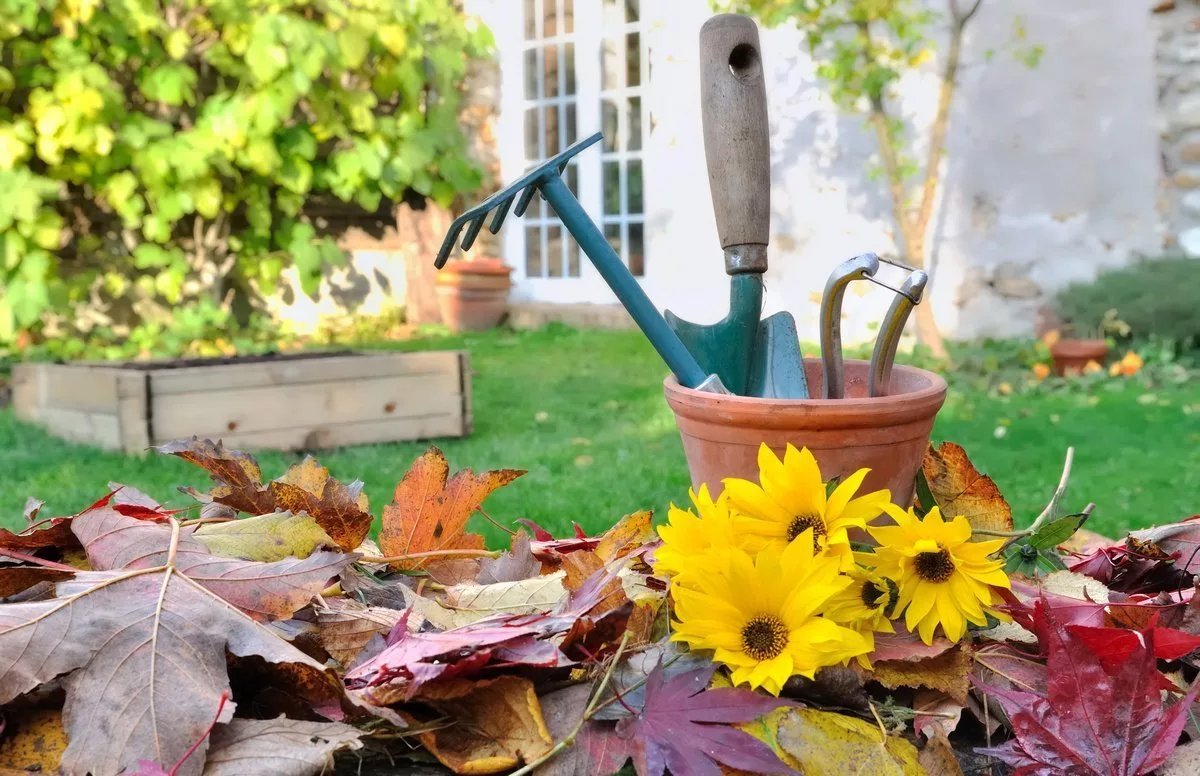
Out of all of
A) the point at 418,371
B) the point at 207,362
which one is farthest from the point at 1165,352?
the point at 207,362

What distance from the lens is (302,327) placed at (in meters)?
5.83

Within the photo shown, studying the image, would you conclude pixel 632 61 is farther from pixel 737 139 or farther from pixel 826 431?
pixel 826 431

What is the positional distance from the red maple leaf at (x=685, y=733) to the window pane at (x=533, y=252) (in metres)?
6.41

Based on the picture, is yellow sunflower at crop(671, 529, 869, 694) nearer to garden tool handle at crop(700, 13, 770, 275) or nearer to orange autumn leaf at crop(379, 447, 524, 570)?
orange autumn leaf at crop(379, 447, 524, 570)

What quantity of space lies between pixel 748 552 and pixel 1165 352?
4.42 metres

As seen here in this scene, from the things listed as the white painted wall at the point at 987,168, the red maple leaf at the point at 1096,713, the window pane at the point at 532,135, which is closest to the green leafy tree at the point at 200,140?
the window pane at the point at 532,135

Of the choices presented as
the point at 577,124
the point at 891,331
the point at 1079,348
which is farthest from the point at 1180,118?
the point at 891,331

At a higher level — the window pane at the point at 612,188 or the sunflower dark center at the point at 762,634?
the window pane at the point at 612,188

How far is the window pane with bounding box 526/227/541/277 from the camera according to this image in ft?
22.6

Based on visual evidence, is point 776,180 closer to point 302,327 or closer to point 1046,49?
point 1046,49

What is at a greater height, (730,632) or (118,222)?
(118,222)

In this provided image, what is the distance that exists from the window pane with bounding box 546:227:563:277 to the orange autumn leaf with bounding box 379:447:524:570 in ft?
19.8

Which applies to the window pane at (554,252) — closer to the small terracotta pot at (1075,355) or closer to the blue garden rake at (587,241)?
the small terracotta pot at (1075,355)

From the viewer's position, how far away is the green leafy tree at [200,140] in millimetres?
4336
